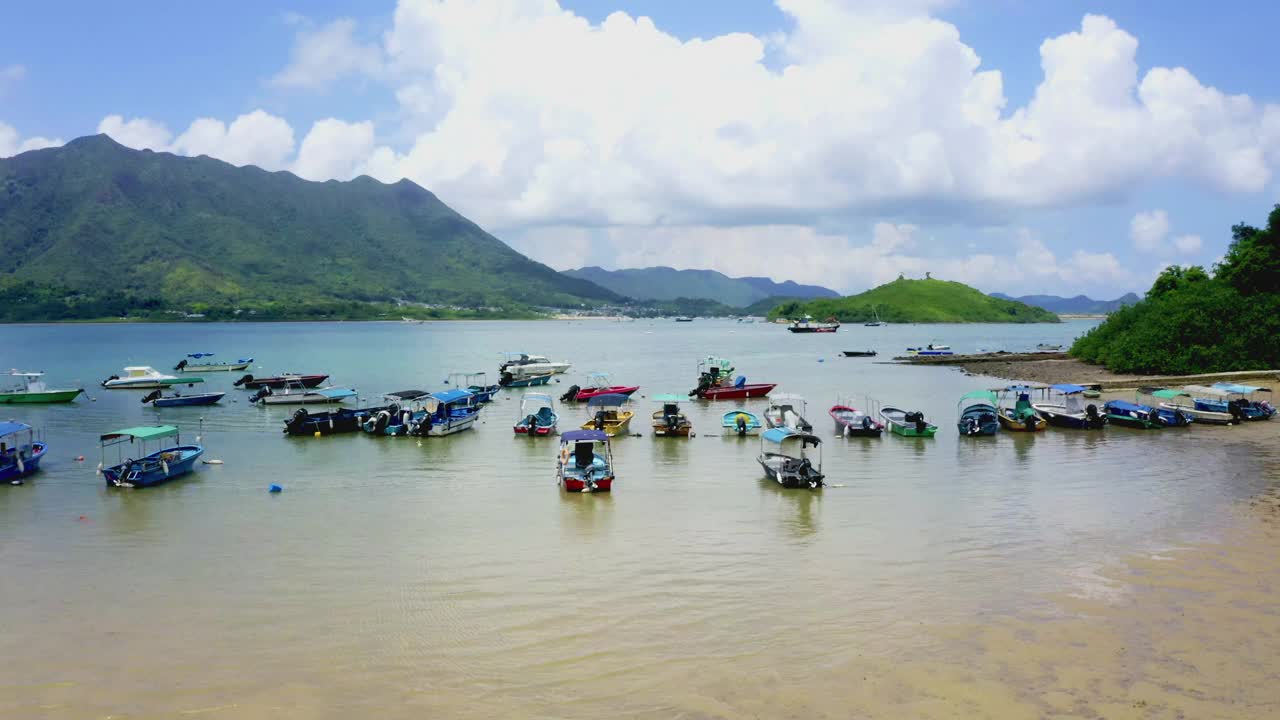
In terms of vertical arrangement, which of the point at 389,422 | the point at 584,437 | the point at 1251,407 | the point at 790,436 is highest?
the point at 1251,407

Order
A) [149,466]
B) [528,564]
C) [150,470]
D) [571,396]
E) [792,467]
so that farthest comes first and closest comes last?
[571,396] → [149,466] → [150,470] → [792,467] → [528,564]

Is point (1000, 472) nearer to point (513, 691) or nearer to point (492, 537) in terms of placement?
point (492, 537)

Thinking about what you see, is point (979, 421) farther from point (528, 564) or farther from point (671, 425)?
point (528, 564)

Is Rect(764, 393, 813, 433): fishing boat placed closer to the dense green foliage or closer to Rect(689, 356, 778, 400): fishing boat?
Rect(689, 356, 778, 400): fishing boat

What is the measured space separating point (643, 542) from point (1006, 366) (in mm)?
84434

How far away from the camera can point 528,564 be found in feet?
66.6

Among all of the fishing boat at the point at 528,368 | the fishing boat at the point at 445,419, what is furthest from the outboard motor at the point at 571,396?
the fishing boat at the point at 528,368

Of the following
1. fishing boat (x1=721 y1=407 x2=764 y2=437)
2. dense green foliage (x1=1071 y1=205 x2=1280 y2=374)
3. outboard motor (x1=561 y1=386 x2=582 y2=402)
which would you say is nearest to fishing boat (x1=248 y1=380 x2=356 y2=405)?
outboard motor (x1=561 y1=386 x2=582 y2=402)

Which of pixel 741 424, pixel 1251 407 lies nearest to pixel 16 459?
pixel 741 424

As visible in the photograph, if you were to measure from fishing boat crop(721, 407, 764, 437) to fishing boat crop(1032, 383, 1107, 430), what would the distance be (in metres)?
16.6

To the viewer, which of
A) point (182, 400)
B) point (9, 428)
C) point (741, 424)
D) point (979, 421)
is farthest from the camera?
point (182, 400)

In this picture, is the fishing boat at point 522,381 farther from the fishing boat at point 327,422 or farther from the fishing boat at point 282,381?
the fishing boat at point 327,422

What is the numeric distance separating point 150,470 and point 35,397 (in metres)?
40.7

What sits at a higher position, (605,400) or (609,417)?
(605,400)
